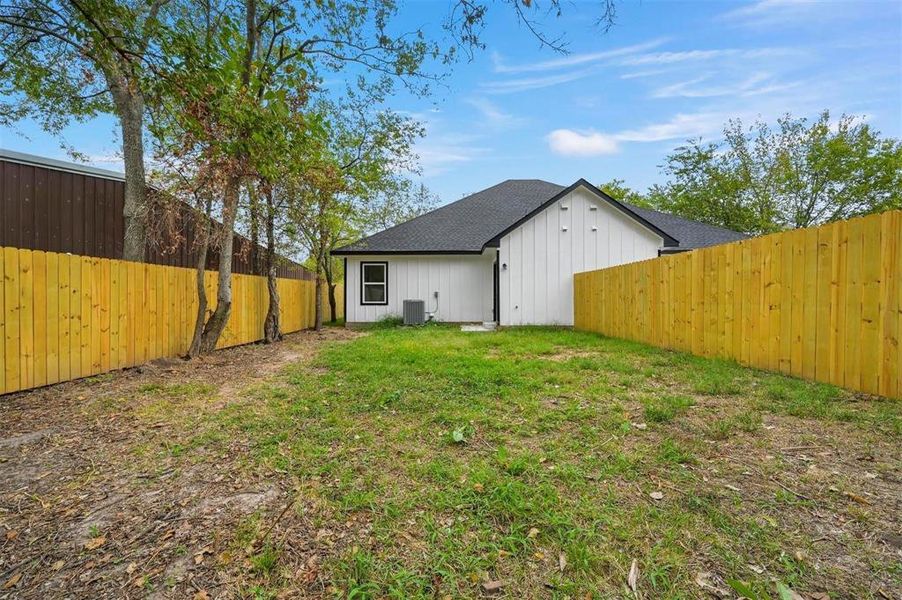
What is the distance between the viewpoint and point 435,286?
42.2 feet

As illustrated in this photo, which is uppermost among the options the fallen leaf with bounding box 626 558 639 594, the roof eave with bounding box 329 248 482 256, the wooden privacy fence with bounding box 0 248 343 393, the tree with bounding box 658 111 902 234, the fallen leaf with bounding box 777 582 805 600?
the tree with bounding box 658 111 902 234

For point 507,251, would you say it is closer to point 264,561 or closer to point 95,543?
point 264,561

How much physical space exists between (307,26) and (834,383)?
32.9 ft

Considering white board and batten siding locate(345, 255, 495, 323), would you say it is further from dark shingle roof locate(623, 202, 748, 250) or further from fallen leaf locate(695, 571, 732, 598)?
fallen leaf locate(695, 571, 732, 598)

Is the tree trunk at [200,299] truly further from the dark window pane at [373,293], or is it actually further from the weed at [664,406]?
the weed at [664,406]

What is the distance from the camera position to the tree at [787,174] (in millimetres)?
17062

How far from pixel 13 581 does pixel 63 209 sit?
26.4ft

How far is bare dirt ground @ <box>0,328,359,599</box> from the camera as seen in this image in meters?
1.53

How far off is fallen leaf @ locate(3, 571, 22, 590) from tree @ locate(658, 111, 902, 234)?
25.9 metres

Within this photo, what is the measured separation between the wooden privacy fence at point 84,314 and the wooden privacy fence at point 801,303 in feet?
27.6

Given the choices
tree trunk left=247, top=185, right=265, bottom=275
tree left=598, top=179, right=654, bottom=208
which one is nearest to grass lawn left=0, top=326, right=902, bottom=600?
tree trunk left=247, top=185, right=265, bottom=275

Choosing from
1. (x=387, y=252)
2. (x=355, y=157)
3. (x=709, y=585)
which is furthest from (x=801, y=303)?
(x=355, y=157)

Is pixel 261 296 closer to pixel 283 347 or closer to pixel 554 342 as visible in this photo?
pixel 283 347

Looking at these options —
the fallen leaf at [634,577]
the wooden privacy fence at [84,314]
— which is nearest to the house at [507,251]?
the wooden privacy fence at [84,314]
